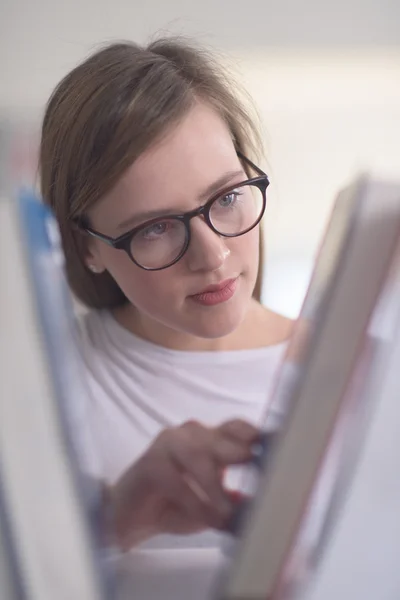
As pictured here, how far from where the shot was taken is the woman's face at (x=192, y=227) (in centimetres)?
60

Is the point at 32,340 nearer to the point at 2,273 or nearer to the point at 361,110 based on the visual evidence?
the point at 2,273

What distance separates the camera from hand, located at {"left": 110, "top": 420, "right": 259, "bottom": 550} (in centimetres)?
42

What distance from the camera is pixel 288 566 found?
33 cm

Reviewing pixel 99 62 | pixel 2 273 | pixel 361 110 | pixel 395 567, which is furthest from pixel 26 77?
pixel 395 567

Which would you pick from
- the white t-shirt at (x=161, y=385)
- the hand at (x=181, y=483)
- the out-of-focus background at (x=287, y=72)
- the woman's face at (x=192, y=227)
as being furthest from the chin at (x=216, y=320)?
the out-of-focus background at (x=287, y=72)

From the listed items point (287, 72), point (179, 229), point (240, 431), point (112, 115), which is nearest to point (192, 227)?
point (179, 229)

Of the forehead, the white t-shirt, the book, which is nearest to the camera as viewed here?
the book

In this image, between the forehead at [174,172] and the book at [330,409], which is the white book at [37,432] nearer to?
the book at [330,409]

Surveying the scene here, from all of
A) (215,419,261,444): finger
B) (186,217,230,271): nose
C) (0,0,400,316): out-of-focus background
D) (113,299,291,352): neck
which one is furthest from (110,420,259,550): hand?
(0,0,400,316): out-of-focus background

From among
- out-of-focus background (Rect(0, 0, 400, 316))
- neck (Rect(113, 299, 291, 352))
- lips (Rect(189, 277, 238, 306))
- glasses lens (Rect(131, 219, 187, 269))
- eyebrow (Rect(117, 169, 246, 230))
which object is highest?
out-of-focus background (Rect(0, 0, 400, 316))

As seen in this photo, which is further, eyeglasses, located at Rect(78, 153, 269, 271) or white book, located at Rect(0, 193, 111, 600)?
eyeglasses, located at Rect(78, 153, 269, 271)

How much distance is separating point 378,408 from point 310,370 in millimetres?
47

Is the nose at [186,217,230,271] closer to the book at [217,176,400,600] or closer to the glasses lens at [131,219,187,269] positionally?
the glasses lens at [131,219,187,269]

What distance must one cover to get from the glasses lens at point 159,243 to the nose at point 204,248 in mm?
12
